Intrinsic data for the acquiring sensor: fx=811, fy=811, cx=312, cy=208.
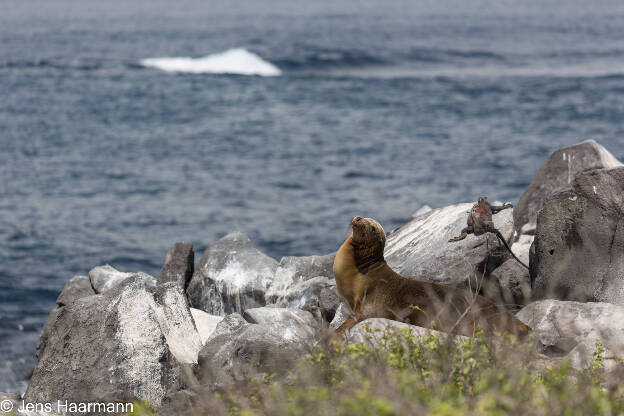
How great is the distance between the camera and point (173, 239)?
1788 centimetres

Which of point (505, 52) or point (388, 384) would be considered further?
point (505, 52)

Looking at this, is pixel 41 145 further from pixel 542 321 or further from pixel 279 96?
pixel 542 321

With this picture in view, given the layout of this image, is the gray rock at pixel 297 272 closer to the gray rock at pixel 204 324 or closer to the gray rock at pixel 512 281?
the gray rock at pixel 204 324

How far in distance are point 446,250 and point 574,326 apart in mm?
2078

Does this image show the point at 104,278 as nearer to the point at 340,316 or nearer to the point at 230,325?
the point at 230,325

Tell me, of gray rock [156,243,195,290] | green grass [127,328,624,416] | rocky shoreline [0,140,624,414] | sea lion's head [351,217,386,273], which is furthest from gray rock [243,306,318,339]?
gray rock [156,243,195,290]

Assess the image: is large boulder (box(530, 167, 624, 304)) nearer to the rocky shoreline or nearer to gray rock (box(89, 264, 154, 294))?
the rocky shoreline

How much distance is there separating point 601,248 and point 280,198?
1329 cm

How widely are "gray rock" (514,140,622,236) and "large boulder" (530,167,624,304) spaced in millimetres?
2541

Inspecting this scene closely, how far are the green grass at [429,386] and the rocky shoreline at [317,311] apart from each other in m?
0.83

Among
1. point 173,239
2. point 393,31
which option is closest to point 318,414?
point 173,239

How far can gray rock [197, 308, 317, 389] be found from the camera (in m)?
7.12

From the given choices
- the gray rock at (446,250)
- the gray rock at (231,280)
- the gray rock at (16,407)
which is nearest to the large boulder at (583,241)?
the gray rock at (446,250)

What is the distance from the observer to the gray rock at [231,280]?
1061 centimetres
